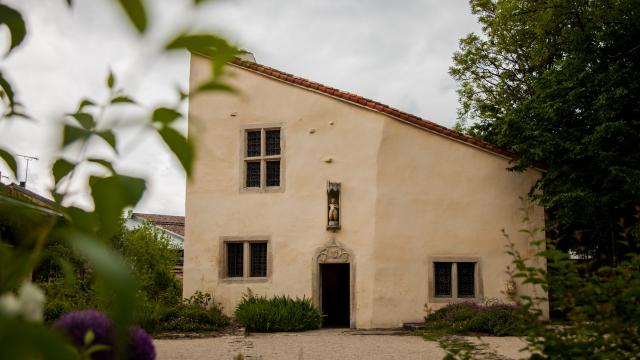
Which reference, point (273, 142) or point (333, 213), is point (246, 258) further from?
point (273, 142)

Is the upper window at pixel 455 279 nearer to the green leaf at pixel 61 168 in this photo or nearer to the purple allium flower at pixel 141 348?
the purple allium flower at pixel 141 348

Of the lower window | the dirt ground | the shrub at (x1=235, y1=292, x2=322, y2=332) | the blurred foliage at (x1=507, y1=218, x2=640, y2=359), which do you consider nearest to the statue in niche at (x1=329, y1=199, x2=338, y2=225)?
the lower window

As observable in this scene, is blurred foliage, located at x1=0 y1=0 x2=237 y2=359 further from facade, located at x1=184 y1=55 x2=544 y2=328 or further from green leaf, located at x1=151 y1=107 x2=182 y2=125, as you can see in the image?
facade, located at x1=184 y1=55 x2=544 y2=328

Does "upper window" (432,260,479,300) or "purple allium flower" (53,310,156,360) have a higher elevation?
"purple allium flower" (53,310,156,360)

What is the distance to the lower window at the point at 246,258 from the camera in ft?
44.0

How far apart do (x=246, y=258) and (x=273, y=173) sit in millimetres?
1946

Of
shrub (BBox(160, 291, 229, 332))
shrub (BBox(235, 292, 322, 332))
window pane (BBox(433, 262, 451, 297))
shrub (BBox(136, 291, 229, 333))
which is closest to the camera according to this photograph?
shrub (BBox(136, 291, 229, 333))

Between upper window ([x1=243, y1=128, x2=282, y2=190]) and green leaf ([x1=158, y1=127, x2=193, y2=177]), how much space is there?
1300 centimetres

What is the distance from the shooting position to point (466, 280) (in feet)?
42.2

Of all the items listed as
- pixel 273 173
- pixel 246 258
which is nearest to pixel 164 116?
pixel 246 258

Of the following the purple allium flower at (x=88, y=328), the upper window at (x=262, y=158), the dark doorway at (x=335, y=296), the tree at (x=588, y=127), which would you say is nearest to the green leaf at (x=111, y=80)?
the purple allium flower at (x=88, y=328)

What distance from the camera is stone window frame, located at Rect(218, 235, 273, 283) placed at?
13.3 meters

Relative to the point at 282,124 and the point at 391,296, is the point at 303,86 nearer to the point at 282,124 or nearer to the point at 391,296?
the point at 282,124

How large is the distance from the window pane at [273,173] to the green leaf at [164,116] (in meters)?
13.0
